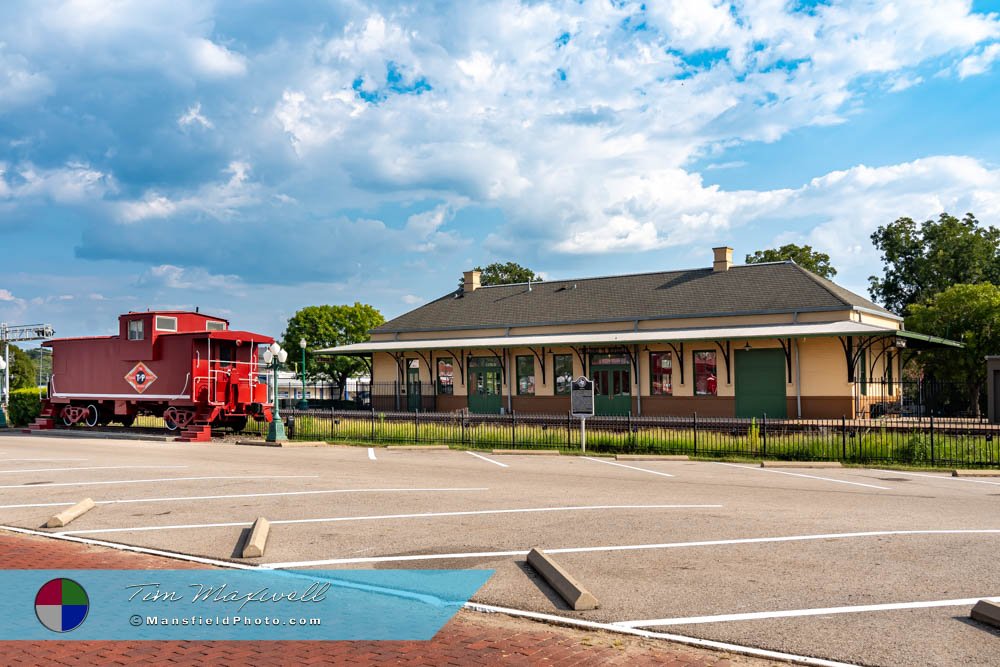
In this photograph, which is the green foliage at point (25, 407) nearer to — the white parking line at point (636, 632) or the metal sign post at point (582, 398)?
the metal sign post at point (582, 398)

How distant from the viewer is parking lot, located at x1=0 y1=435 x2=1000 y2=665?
6543 millimetres

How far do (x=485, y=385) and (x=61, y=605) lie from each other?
3294cm

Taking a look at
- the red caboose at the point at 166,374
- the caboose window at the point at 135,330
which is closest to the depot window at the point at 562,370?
the red caboose at the point at 166,374

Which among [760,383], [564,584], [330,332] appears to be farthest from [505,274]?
[564,584]

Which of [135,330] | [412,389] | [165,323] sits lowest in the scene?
[412,389]

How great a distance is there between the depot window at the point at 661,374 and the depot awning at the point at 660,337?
3.66 feet

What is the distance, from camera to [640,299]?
38.4 metres

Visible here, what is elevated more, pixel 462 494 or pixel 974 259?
pixel 974 259

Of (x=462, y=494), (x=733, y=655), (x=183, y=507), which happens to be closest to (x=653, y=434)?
(x=462, y=494)

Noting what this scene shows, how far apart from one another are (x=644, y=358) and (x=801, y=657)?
1177 inches

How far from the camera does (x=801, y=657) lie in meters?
5.64

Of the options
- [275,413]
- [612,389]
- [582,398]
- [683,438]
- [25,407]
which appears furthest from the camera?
[612,389]

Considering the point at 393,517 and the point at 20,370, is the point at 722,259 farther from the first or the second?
the point at 20,370

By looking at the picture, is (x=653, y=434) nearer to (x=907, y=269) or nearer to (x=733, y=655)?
(x=733, y=655)
